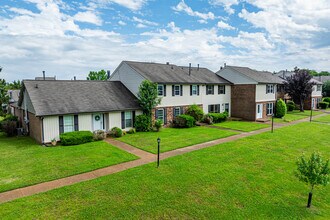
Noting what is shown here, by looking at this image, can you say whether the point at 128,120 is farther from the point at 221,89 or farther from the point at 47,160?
the point at 221,89

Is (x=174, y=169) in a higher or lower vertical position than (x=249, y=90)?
lower

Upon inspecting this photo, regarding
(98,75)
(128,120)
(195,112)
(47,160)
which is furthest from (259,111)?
(98,75)

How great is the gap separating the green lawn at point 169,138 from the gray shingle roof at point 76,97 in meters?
3.45

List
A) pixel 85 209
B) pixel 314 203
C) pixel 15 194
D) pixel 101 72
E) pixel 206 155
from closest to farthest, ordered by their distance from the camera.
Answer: pixel 85 209 < pixel 314 203 < pixel 15 194 < pixel 206 155 < pixel 101 72

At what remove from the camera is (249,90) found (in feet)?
95.2

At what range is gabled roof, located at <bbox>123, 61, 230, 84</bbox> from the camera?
24.4 m

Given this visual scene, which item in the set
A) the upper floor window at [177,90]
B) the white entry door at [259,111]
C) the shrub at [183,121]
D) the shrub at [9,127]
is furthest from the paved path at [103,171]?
the white entry door at [259,111]

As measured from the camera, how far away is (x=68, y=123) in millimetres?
18203

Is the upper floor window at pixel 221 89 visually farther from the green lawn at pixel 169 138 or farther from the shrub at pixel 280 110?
the green lawn at pixel 169 138

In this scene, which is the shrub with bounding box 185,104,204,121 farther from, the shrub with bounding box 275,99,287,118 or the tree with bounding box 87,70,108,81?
the tree with bounding box 87,70,108,81

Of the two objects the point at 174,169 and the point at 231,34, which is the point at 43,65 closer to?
the point at 231,34

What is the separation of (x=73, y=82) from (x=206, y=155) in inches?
614

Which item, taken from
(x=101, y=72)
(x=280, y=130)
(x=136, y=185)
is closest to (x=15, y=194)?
(x=136, y=185)

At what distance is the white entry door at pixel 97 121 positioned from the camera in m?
19.8
